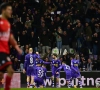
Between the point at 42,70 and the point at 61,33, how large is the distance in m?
2.99

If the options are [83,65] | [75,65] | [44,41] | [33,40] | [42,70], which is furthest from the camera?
[83,65]

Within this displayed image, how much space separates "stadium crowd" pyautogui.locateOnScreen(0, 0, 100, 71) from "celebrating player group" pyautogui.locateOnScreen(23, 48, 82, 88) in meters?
0.61

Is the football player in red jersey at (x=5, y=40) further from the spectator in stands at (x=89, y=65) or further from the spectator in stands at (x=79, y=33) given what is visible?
the spectator in stands at (x=89, y=65)

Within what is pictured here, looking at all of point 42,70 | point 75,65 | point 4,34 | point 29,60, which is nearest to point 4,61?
point 4,34

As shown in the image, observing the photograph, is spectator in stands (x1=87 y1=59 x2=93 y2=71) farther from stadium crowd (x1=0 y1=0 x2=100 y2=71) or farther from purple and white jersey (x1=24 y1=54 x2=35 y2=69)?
purple and white jersey (x1=24 y1=54 x2=35 y2=69)

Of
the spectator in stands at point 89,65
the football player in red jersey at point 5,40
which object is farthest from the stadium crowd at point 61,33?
the football player in red jersey at point 5,40

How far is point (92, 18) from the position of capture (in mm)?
21609

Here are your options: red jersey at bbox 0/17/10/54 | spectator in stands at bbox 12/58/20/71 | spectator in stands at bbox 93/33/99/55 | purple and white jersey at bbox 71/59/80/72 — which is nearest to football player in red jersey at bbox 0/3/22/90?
red jersey at bbox 0/17/10/54

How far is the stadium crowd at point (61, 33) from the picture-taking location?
20.9m

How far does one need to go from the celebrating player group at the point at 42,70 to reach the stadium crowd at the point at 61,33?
61cm

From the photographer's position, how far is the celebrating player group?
1869 centimetres

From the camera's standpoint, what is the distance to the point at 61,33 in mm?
20984

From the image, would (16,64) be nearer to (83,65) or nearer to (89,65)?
(83,65)

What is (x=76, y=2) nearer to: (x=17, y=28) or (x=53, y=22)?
(x=53, y=22)
